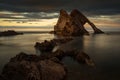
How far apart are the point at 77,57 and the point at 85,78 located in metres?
16.1

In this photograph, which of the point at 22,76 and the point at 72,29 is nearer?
the point at 22,76

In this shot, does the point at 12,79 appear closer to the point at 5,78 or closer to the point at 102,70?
the point at 5,78

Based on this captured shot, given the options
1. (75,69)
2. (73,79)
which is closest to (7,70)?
(73,79)

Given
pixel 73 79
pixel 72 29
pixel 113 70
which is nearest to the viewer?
pixel 73 79

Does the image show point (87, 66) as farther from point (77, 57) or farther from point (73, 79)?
point (73, 79)

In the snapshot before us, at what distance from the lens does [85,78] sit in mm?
34969

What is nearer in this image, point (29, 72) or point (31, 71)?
point (29, 72)

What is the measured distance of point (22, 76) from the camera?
1058 inches

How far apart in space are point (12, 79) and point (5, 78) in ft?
3.46

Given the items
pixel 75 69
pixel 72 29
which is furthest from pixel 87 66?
pixel 72 29

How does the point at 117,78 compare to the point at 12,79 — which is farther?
the point at 117,78

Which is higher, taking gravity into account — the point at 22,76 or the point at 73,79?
the point at 22,76

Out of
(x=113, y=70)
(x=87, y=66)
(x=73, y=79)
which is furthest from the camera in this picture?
(x=87, y=66)

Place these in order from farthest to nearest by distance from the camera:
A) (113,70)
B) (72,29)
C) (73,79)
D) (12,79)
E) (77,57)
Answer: (72,29)
(77,57)
(113,70)
(73,79)
(12,79)
